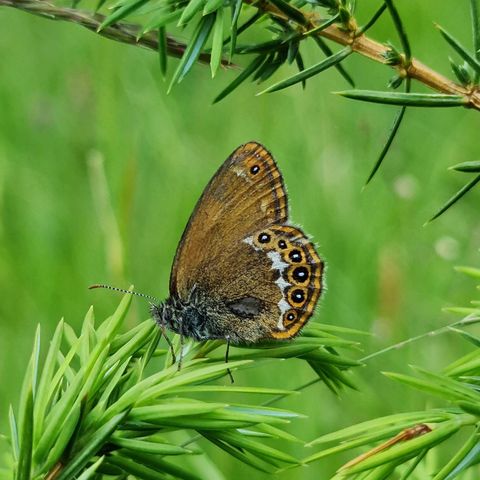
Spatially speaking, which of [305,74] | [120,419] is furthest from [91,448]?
[305,74]

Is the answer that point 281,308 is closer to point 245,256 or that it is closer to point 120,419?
point 245,256

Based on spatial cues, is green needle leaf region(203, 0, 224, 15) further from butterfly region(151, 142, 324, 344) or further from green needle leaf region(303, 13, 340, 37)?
butterfly region(151, 142, 324, 344)

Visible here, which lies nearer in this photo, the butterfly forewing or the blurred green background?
the butterfly forewing

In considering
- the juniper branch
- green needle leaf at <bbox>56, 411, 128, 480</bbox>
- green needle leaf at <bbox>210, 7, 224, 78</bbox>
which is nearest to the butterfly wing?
the juniper branch

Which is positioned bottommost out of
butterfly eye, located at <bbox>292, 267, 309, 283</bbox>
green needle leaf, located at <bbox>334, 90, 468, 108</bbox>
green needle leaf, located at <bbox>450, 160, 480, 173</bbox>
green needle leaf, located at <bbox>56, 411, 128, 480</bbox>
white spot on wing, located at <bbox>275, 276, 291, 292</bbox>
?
green needle leaf, located at <bbox>56, 411, 128, 480</bbox>

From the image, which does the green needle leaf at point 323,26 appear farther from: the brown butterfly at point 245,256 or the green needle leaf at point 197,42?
the brown butterfly at point 245,256

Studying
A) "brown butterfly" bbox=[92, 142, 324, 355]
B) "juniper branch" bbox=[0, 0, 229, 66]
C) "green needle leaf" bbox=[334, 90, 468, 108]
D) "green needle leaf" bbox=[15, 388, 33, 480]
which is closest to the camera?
"green needle leaf" bbox=[15, 388, 33, 480]

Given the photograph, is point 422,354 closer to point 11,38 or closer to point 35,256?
point 35,256
